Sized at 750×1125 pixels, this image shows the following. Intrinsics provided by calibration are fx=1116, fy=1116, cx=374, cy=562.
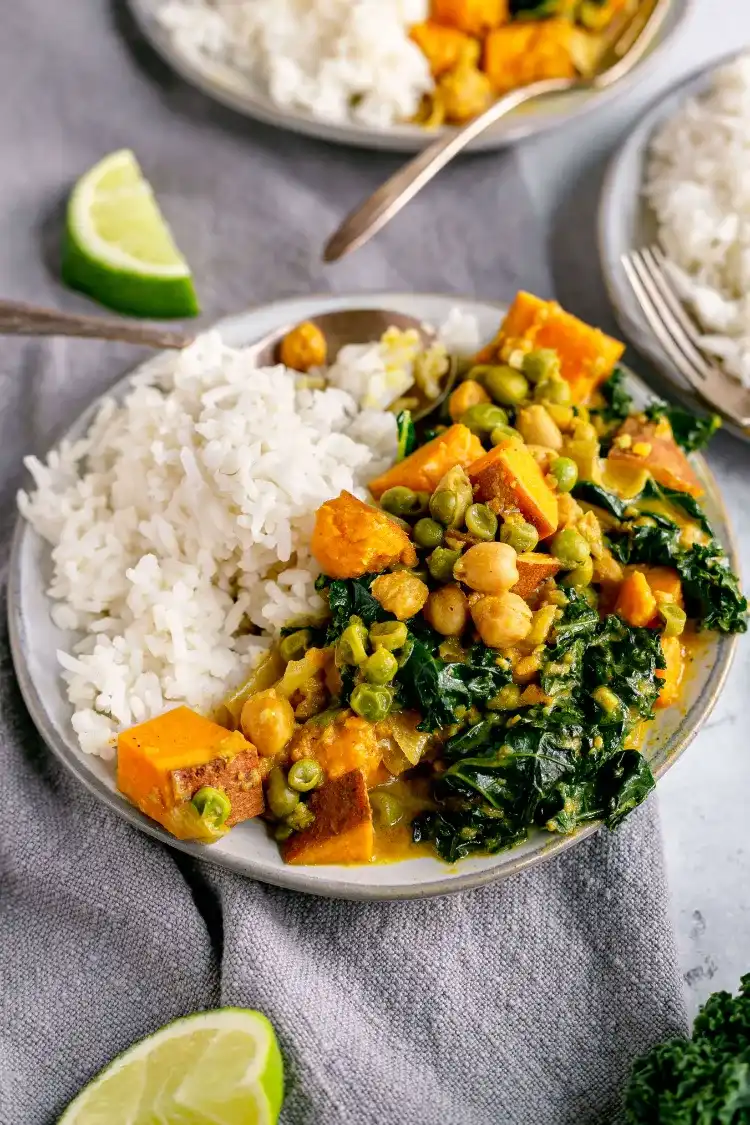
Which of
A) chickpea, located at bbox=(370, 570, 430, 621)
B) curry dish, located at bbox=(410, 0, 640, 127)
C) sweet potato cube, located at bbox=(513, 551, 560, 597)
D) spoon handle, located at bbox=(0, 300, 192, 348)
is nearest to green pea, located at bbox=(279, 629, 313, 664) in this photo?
chickpea, located at bbox=(370, 570, 430, 621)

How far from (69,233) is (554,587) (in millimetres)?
2544

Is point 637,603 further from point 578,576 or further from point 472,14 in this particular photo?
point 472,14

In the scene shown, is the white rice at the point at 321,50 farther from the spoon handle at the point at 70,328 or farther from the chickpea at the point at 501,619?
the chickpea at the point at 501,619

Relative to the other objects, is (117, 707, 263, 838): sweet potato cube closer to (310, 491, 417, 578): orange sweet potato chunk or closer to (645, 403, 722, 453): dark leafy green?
(310, 491, 417, 578): orange sweet potato chunk

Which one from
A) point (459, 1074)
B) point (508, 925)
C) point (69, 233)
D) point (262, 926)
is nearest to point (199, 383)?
point (69, 233)

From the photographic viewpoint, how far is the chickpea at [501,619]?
302 cm

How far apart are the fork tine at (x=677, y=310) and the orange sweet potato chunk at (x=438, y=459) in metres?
1.12

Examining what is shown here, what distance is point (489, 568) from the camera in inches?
118

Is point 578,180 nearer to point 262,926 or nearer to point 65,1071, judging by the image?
point 262,926

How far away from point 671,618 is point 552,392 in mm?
865

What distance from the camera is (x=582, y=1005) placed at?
3.11 meters

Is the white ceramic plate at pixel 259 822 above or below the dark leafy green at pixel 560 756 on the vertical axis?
below

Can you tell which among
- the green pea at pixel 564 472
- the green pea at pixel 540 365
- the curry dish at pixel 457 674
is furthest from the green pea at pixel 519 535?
the green pea at pixel 540 365

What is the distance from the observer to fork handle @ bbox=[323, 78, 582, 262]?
4.29 meters
